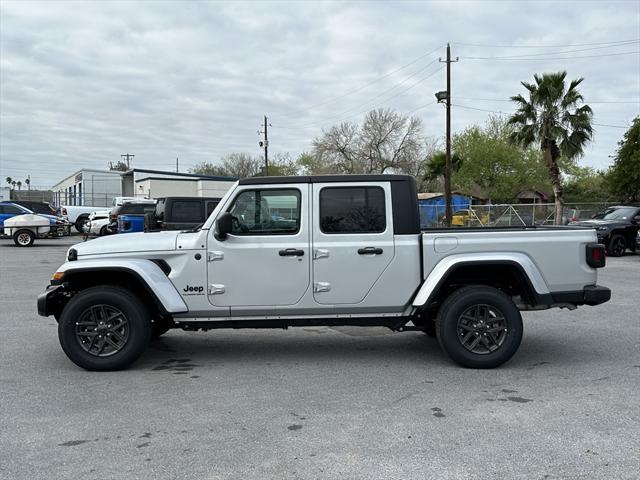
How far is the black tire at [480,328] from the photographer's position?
5.70 m

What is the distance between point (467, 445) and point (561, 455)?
1.95 ft

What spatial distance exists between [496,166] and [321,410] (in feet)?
163

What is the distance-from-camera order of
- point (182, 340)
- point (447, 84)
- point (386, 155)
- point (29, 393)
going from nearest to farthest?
point (29, 393) → point (182, 340) → point (447, 84) → point (386, 155)

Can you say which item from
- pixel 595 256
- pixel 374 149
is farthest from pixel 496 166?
pixel 595 256

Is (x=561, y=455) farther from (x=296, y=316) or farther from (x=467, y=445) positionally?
(x=296, y=316)

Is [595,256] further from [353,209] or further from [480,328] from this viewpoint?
[353,209]

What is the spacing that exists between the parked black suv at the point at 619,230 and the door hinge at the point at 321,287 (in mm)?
15703

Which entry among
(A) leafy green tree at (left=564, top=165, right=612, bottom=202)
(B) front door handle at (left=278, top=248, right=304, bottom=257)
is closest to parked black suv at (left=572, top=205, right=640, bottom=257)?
(B) front door handle at (left=278, top=248, right=304, bottom=257)

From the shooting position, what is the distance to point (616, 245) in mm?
19219

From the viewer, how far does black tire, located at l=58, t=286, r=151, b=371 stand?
5598 mm

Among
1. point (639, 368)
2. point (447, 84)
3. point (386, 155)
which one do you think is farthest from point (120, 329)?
point (386, 155)

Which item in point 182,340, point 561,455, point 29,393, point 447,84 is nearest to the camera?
point 561,455

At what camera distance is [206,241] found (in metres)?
5.71

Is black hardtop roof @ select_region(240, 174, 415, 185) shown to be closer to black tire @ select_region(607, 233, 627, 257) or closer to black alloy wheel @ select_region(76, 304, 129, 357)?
black alloy wheel @ select_region(76, 304, 129, 357)
